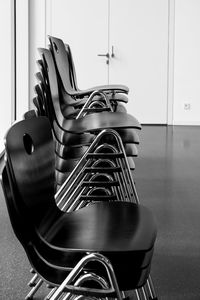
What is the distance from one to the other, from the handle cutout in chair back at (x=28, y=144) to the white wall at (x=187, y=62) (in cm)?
733

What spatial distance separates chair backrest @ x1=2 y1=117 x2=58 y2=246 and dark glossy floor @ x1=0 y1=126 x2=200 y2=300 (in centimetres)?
84

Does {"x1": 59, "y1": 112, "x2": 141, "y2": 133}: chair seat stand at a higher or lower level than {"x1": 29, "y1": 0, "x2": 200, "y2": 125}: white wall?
lower

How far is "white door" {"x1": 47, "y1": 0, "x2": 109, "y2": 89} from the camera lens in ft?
28.9

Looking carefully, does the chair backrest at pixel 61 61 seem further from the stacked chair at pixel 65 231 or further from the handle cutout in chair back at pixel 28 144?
the handle cutout in chair back at pixel 28 144

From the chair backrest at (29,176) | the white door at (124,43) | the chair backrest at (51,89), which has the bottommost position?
the chair backrest at (29,176)

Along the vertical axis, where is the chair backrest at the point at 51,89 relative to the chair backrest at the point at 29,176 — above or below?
above

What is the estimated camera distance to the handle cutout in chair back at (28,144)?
1775 mm

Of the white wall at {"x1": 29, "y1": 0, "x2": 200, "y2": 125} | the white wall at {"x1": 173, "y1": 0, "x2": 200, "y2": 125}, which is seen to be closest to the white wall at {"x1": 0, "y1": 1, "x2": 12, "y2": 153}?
the white wall at {"x1": 29, "y1": 0, "x2": 200, "y2": 125}

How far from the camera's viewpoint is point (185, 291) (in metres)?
2.66

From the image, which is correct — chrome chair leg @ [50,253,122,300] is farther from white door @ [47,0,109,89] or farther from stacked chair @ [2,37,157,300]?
white door @ [47,0,109,89]

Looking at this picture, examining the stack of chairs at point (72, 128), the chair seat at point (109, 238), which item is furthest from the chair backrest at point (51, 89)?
the chair seat at point (109, 238)

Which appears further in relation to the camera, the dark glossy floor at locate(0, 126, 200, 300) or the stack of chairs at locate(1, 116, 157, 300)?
the dark glossy floor at locate(0, 126, 200, 300)

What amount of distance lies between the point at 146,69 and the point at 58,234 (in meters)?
7.24

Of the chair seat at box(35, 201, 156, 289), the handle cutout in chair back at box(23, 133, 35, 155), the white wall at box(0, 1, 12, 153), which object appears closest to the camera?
the chair seat at box(35, 201, 156, 289)
